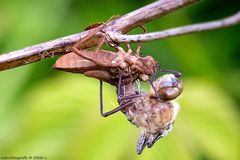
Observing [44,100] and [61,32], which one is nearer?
[44,100]

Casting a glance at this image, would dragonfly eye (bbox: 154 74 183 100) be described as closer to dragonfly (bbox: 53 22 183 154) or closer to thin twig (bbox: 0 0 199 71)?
dragonfly (bbox: 53 22 183 154)

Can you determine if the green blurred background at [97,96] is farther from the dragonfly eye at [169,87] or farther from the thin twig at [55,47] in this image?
the thin twig at [55,47]

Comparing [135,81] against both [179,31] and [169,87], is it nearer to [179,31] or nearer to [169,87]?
[169,87]

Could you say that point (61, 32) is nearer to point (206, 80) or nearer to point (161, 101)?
point (206, 80)

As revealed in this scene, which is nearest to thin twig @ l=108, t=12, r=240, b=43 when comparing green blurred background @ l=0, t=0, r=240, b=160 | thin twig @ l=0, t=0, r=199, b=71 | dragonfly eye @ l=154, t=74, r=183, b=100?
thin twig @ l=0, t=0, r=199, b=71

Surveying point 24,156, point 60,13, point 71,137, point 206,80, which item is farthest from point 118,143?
point 60,13

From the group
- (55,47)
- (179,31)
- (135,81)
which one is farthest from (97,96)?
(179,31)

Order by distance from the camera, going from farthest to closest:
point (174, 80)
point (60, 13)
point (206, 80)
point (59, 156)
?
point (60, 13)
point (206, 80)
point (59, 156)
point (174, 80)
